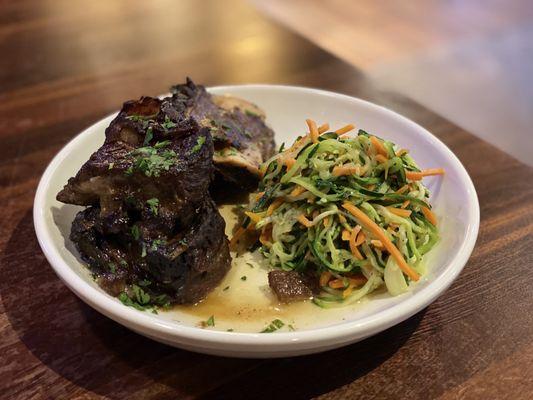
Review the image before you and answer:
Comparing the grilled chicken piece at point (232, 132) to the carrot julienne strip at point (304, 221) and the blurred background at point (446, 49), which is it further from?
the blurred background at point (446, 49)

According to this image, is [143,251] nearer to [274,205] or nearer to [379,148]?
[274,205]

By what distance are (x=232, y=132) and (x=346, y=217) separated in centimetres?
77

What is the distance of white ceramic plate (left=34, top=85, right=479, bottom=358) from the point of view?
1.53 m

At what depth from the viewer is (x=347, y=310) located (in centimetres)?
191

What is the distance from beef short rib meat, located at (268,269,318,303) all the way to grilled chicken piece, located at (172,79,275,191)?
577 mm

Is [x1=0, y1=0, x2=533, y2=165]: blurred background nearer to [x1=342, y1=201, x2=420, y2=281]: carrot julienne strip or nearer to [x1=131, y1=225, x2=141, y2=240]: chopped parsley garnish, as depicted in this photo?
[x1=342, y1=201, x2=420, y2=281]: carrot julienne strip

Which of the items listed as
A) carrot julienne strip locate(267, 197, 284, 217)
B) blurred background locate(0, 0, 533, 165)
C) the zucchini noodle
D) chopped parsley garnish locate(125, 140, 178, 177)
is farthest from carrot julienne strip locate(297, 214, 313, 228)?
blurred background locate(0, 0, 533, 165)

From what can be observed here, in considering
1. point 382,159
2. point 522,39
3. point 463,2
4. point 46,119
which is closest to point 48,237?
point 382,159

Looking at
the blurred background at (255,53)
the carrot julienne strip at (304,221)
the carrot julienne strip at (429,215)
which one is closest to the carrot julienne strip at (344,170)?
the carrot julienne strip at (304,221)

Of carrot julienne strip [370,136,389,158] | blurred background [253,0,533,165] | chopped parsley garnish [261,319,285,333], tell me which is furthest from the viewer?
blurred background [253,0,533,165]

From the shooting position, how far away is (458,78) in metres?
5.19

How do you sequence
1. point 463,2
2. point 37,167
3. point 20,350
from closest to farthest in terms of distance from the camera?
point 20,350 → point 37,167 → point 463,2

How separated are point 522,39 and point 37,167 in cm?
590

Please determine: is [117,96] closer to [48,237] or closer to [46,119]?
[46,119]
